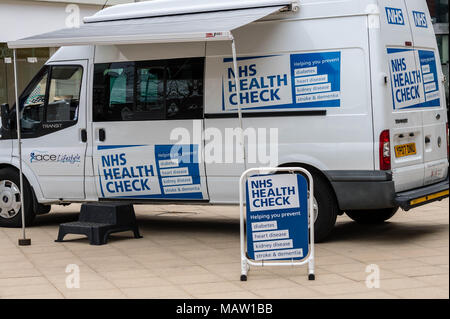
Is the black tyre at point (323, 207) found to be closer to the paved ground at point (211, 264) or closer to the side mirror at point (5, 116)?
the paved ground at point (211, 264)

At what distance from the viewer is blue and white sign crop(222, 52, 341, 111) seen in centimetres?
895

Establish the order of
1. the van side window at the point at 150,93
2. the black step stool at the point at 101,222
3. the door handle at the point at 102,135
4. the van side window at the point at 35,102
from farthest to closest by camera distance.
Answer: the van side window at the point at 35,102 → the door handle at the point at 102,135 → the van side window at the point at 150,93 → the black step stool at the point at 101,222

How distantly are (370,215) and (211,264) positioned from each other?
123 inches

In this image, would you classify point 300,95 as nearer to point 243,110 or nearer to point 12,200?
point 243,110

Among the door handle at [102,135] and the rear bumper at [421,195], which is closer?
the rear bumper at [421,195]

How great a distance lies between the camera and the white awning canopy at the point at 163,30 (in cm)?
834

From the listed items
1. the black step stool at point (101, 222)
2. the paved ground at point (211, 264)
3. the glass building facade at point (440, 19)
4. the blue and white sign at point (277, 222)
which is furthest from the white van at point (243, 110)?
the glass building facade at point (440, 19)

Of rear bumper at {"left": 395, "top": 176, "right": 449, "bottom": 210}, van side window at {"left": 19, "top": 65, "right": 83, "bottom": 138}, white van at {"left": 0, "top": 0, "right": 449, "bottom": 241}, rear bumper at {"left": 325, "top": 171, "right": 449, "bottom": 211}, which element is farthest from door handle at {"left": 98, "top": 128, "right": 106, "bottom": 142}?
rear bumper at {"left": 395, "top": 176, "right": 449, "bottom": 210}

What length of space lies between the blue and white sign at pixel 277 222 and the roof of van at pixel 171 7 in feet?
7.87

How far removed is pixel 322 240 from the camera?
9.24 meters

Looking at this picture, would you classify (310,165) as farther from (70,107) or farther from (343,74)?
(70,107)

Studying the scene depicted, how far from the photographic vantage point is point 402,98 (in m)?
9.18

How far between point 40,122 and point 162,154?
184cm

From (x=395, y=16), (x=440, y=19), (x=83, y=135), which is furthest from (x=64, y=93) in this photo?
(x=440, y=19)
